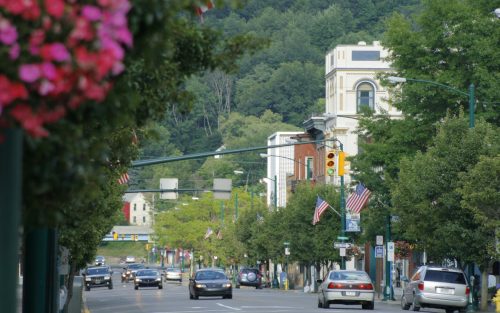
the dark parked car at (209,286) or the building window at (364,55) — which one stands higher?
the building window at (364,55)

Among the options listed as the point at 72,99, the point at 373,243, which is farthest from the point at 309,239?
the point at 72,99

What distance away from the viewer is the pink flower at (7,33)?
6070 mm

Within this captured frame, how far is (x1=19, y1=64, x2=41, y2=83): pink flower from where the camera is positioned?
6.01m

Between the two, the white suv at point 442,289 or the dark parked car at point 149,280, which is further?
the dark parked car at point 149,280

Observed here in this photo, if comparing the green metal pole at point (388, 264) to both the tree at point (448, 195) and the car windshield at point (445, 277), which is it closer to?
the tree at point (448, 195)

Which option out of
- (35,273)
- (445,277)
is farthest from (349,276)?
(35,273)

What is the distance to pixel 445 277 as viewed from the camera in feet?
147

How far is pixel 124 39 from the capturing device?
6.17 metres

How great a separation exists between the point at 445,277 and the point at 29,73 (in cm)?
3987

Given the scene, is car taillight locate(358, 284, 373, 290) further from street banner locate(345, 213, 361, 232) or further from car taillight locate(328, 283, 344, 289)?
street banner locate(345, 213, 361, 232)

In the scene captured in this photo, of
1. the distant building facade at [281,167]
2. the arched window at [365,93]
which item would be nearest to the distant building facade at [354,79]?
the arched window at [365,93]

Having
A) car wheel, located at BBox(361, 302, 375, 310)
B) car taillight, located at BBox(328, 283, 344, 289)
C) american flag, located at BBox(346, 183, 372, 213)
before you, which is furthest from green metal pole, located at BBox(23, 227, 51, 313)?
american flag, located at BBox(346, 183, 372, 213)

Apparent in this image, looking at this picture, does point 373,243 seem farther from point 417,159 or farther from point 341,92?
point 341,92

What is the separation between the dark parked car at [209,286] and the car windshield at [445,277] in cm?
1625
